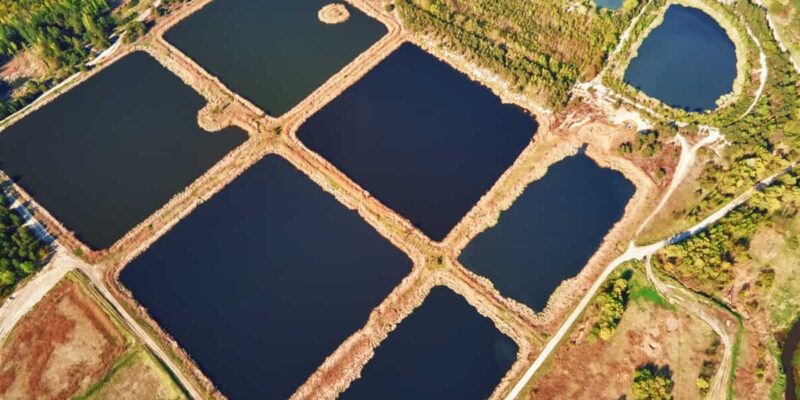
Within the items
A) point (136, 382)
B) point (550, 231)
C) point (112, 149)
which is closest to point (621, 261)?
point (550, 231)

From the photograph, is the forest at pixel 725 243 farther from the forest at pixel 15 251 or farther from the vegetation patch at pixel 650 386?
the forest at pixel 15 251

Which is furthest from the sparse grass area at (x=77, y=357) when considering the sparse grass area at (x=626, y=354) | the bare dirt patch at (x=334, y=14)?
the bare dirt patch at (x=334, y=14)

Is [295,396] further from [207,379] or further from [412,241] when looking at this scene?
[412,241]

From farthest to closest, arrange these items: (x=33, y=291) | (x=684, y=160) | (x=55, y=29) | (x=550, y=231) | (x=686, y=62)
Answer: (x=55, y=29), (x=686, y=62), (x=684, y=160), (x=550, y=231), (x=33, y=291)

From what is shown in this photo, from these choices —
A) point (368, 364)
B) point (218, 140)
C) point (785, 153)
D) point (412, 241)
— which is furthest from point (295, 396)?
point (785, 153)

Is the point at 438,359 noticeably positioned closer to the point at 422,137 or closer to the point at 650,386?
the point at 650,386

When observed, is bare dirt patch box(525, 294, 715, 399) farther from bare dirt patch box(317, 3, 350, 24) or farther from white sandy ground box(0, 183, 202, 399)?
bare dirt patch box(317, 3, 350, 24)

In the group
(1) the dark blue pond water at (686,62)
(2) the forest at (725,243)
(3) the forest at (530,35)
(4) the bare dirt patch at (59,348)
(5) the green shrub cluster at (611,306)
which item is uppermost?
(1) the dark blue pond water at (686,62)
